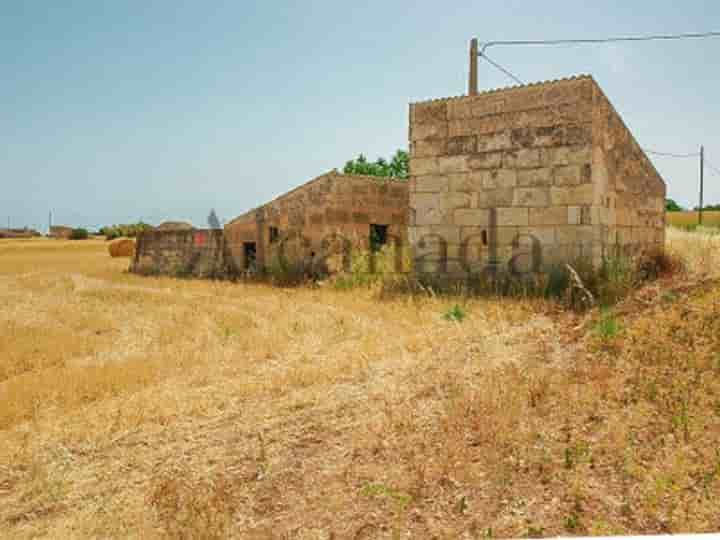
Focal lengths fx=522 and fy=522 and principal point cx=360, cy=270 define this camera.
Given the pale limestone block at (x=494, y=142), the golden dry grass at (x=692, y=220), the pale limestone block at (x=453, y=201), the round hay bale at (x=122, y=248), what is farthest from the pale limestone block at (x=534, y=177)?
the golden dry grass at (x=692, y=220)

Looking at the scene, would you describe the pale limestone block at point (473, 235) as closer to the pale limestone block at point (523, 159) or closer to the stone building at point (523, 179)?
the stone building at point (523, 179)

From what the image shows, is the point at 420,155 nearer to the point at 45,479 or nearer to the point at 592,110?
the point at 592,110

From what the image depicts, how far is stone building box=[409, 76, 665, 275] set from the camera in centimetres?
780

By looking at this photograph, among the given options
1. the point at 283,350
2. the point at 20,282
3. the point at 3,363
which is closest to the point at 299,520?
the point at 283,350

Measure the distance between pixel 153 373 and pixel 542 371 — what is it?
3.63m

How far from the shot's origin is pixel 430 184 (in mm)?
9148

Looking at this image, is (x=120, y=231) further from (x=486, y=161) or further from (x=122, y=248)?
(x=486, y=161)

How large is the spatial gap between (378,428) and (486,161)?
6.11 meters

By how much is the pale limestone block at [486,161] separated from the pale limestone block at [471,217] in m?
0.72

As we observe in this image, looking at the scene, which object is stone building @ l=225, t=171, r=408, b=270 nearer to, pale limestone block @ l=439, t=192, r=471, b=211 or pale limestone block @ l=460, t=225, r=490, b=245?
pale limestone block @ l=439, t=192, r=471, b=211

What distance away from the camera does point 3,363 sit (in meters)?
5.36

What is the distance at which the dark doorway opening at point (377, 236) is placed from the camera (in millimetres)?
13384

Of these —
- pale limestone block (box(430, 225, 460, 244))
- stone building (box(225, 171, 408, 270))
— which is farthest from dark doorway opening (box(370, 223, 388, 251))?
pale limestone block (box(430, 225, 460, 244))

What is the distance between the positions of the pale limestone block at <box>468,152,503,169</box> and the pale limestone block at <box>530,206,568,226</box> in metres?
0.97
